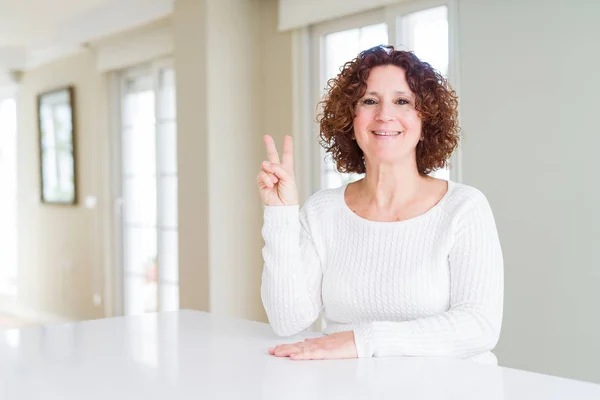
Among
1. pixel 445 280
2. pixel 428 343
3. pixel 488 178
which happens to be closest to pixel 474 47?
pixel 488 178

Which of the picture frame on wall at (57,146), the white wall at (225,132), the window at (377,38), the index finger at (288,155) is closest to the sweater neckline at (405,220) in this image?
the index finger at (288,155)

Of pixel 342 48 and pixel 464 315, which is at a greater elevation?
pixel 342 48

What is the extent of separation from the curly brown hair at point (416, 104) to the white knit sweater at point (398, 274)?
17 cm

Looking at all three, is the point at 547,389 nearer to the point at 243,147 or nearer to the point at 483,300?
the point at 483,300

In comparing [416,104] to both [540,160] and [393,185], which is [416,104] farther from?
[540,160]

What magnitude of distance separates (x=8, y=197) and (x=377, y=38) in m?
5.22

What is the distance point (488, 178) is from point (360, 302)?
67.3 inches

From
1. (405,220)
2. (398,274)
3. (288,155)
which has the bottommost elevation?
(398,274)

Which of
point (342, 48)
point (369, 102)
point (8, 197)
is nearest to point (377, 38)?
point (342, 48)

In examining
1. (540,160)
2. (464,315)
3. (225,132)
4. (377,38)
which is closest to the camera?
(464,315)

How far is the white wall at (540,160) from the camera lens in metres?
2.81

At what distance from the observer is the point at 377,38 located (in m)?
3.83

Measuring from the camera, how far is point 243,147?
14.6 ft

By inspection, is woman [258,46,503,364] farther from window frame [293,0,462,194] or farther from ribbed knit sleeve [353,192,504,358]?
window frame [293,0,462,194]
